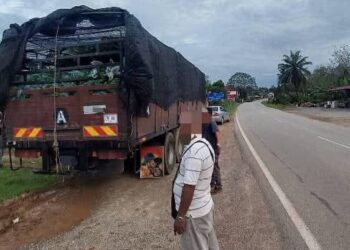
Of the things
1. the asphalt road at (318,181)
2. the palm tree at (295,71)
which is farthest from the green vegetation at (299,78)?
the asphalt road at (318,181)

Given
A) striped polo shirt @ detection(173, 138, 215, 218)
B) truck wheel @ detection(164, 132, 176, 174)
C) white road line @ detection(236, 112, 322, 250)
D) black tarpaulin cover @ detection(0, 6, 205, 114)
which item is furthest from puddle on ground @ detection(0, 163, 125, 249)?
striped polo shirt @ detection(173, 138, 215, 218)

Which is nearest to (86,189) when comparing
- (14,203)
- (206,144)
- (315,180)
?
(14,203)

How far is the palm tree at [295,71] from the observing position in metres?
114

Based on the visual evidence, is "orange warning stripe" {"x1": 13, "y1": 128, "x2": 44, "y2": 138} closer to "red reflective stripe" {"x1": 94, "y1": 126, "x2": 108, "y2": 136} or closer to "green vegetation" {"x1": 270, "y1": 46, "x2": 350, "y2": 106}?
"red reflective stripe" {"x1": 94, "y1": 126, "x2": 108, "y2": 136}

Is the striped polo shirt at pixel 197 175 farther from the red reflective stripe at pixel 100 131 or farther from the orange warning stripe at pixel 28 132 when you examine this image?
the orange warning stripe at pixel 28 132

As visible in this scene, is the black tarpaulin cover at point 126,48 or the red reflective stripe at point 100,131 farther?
the red reflective stripe at point 100,131

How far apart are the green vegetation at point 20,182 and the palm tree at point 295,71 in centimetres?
10739

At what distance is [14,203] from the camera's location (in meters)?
8.49

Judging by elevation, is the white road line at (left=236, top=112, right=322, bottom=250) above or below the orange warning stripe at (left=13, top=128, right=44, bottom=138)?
below

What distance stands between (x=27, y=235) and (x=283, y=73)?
115m

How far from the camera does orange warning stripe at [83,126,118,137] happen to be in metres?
8.52

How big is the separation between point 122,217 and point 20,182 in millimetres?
3782

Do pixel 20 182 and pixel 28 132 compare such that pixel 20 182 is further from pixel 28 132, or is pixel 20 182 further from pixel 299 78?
pixel 299 78

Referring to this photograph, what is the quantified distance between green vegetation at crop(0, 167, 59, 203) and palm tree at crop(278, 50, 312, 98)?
107 m
